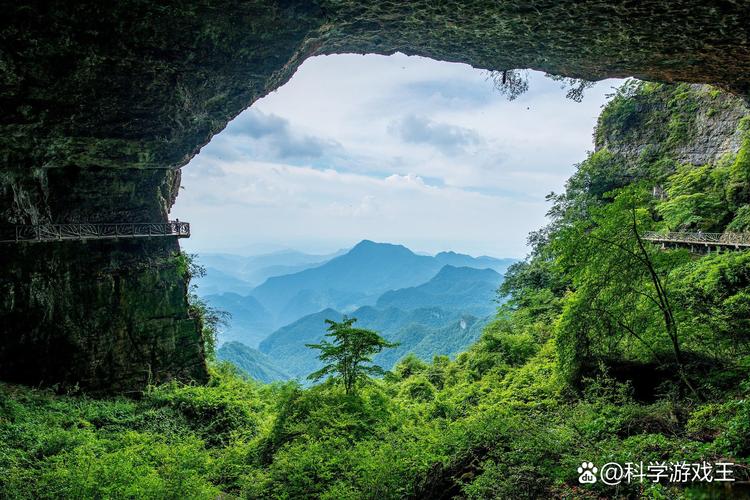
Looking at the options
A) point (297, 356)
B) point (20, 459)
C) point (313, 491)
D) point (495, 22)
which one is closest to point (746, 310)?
point (495, 22)

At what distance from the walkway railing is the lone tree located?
28.9 feet

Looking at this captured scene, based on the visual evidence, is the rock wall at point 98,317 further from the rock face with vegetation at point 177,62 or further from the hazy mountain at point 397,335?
the hazy mountain at point 397,335

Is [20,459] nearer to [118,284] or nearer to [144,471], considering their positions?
[144,471]

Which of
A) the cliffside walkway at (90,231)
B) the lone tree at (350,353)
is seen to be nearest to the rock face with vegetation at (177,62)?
the cliffside walkway at (90,231)

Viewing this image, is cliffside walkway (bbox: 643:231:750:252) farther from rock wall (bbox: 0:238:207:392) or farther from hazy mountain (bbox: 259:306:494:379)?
hazy mountain (bbox: 259:306:494:379)

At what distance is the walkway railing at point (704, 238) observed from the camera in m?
12.4

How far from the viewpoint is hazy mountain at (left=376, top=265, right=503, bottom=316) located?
158 meters

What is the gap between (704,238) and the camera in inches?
547

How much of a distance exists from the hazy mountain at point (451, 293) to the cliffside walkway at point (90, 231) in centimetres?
13599

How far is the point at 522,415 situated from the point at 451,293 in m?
174

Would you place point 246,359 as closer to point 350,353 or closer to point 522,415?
point 350,353

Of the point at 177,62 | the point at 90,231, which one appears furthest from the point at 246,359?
the point at 177,62

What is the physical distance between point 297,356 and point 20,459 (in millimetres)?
129638

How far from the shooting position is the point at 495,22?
9.95 metres
